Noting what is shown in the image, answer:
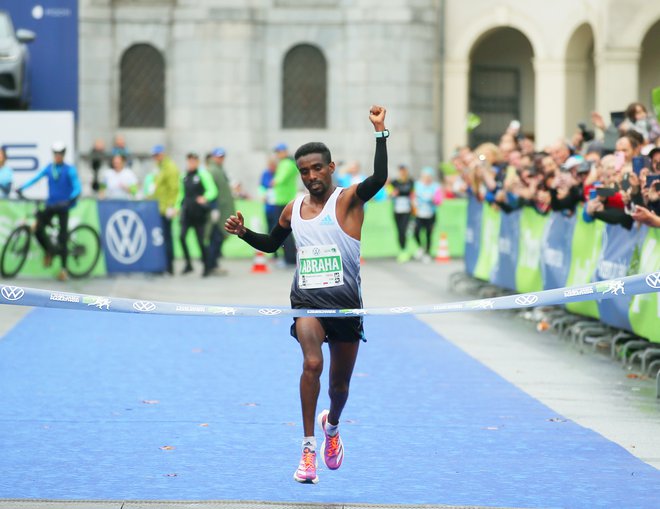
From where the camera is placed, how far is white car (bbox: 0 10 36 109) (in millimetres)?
26766

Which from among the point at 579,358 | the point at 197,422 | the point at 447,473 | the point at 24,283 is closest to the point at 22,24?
the point at 24,283

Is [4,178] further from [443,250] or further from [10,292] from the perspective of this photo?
[10,292]

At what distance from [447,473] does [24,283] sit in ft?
46.4

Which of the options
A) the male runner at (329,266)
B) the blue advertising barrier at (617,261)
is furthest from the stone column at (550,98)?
the male runner at (329,266)

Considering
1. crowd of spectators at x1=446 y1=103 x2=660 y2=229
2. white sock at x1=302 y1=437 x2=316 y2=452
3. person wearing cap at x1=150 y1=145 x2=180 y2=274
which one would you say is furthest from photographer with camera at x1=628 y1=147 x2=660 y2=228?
person wearing cap at x1=150 y1=145 x2=180 y2=274

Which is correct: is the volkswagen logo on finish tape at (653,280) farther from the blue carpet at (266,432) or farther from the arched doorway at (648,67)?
the arched doorway at (648,67)

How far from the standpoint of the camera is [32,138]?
A: 77.9 feet

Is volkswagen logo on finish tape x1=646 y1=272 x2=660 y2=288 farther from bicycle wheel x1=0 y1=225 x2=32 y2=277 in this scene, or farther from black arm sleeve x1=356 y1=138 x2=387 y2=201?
bicycle wheel x1=0 y1=225 x2=32 y2=277

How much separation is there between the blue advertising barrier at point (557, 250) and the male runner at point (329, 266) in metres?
7.72

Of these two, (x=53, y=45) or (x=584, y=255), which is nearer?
(x=584, y=255)

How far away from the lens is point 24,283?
21.7 metres

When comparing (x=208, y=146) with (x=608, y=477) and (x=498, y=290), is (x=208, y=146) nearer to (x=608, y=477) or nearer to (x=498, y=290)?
(x=498, y=290)

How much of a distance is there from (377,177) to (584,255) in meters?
7.44

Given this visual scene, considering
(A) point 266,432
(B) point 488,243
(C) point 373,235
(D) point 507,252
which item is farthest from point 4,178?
(A) point 266,432
